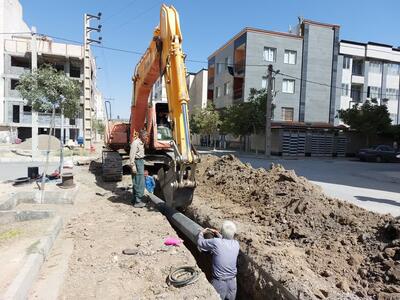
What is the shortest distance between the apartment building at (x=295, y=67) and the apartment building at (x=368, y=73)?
1.83 m

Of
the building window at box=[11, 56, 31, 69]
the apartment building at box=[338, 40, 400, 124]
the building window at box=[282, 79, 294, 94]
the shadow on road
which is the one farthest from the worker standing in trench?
the building window at box=[11, 56, 31, 69]

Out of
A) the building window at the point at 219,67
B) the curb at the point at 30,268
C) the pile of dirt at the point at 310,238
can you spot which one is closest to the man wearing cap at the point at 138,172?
the pile of dirt at the point at 310,238

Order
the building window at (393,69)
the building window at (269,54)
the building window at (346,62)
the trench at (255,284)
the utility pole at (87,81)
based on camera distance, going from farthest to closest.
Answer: the building window at (393,69), the building window at (346,62), the building window at (269,54), the utility pole at (87,81), the trench at (255,284)

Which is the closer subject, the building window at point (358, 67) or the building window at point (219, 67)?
the building window at point (358, 67)

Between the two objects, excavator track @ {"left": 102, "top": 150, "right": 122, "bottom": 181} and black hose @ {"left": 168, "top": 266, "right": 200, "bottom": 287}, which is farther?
excavator track @ {"left": 102, "top": 150, "right": 122, "bottom": 181}

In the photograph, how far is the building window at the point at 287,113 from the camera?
37875 mm

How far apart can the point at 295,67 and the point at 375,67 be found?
11153 millimetres

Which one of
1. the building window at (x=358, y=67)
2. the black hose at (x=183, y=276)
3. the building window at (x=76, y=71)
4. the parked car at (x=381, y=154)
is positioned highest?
the building window at (x=358, y=67)

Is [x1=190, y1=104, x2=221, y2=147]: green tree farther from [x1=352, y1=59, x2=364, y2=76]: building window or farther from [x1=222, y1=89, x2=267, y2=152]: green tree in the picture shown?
[x1=352, y1=59, x2=364, y2=76]: building window

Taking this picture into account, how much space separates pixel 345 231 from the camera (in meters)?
5.46

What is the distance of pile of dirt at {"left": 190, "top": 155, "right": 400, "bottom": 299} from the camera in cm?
411

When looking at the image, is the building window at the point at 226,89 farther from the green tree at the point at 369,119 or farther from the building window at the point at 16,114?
the building window at the point at 16,114

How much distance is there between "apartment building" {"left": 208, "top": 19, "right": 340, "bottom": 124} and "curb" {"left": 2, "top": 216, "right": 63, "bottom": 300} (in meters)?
33.3

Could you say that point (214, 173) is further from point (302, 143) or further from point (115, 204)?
point (302, 143)
